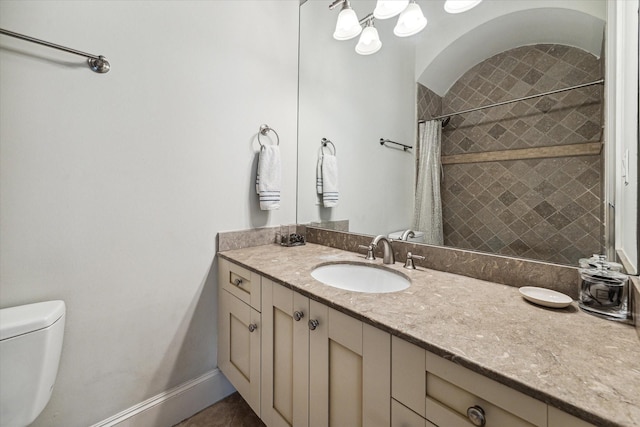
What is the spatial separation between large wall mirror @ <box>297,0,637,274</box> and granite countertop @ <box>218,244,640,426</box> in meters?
0.26

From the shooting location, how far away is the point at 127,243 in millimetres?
1106

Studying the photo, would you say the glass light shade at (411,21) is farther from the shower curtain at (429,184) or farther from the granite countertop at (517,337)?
the granite countertop at (517,337)

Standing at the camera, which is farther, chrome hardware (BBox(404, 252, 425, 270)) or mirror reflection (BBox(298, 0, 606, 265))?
chrome hardware (BBox(404, 252, 425, 270))

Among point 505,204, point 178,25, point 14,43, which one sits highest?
point 178,25

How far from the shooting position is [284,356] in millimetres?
939

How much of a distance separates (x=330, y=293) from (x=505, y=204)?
725mm

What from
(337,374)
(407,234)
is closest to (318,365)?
(337,374)

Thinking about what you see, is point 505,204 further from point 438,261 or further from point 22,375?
point 22,375

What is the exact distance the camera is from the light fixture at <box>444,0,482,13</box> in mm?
1051

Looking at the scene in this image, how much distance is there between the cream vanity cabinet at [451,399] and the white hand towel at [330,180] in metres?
1.10

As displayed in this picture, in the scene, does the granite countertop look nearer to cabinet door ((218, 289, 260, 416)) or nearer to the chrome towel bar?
cabinet door ((218, 289, 260, 416))

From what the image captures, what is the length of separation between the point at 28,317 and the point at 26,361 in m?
0.13

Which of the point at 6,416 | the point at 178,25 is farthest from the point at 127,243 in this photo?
the point at 178,25

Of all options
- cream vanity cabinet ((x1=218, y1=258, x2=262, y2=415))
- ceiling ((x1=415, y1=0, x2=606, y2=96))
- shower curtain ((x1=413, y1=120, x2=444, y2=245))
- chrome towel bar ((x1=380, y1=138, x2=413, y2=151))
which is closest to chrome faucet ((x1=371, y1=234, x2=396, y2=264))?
shower curtain ((x1=413, y1=120, x2=444, y2=245))
